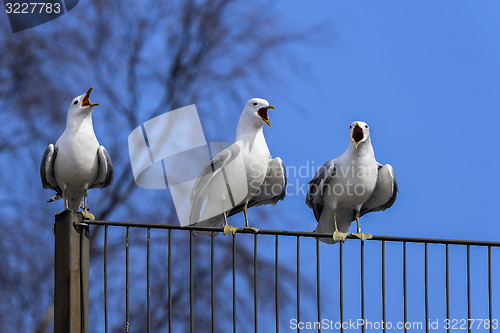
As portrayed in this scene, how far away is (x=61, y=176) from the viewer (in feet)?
23.5

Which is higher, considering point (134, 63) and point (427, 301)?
point (134, 63)

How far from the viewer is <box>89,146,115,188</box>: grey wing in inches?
285

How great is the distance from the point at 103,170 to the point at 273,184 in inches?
48.3

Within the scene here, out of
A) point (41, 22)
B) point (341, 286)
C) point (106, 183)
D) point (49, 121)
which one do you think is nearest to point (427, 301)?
point (341, 286)

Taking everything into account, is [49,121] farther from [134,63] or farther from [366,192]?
[366,192]

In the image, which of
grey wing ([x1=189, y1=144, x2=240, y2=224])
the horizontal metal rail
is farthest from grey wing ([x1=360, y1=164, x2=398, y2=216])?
the horizontal metal rail

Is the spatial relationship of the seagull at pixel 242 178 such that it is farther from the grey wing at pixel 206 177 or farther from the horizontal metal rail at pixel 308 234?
the horizontal metal rail at pixel 308 234

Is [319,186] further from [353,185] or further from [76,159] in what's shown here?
[76,159]

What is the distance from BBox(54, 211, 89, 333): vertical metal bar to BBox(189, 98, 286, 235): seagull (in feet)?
5.83

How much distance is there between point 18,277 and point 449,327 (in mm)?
5170

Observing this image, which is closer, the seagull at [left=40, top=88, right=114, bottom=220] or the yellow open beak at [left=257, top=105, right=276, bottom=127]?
the seagull at [left=40, top=88, right=114, bottom=220]

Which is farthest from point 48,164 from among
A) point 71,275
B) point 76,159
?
point 71,275

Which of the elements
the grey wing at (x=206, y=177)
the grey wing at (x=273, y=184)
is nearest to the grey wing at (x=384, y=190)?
the grey wing at (x=273, y=184)

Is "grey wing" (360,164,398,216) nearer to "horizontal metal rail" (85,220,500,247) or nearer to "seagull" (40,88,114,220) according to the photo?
"horizontal metal rail" (85,220,500,247)
